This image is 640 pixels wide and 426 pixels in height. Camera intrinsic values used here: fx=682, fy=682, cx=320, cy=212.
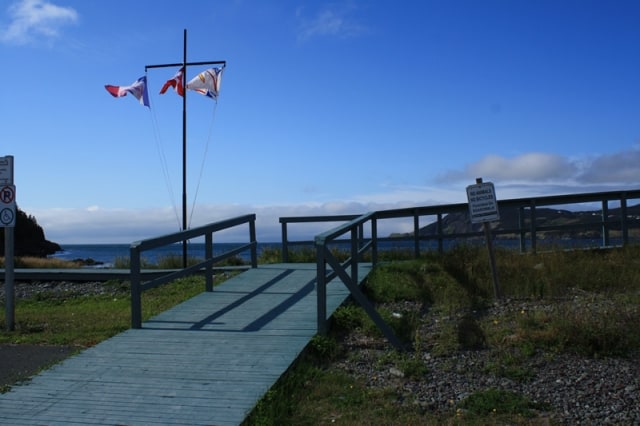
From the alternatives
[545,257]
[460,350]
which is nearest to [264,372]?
[460,350]

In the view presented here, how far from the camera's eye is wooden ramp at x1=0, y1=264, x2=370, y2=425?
234 inches

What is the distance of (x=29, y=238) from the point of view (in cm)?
5956

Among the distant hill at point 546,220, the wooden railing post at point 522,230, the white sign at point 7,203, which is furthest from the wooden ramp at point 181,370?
the wooden railing post at point 522,230

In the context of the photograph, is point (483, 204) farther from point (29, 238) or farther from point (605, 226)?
point (29, 238)

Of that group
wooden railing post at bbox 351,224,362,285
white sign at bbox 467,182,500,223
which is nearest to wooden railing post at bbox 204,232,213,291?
wooden railing post at bbox 351,224,362,285

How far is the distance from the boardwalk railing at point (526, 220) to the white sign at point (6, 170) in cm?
608

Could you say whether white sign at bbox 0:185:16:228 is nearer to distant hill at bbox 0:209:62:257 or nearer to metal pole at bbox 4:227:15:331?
metal pole at bbox 4:227:15:331

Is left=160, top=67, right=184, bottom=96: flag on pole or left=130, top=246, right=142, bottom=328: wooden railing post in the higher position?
left=160, top=67, right=184, bottom=96: flag on pole

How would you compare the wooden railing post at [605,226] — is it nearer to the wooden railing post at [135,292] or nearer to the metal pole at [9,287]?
the wooden railing post at [135,292]

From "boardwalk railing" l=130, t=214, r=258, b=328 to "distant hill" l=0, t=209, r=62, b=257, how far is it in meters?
45.0

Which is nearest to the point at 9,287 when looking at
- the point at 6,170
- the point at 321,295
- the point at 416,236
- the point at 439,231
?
the point at 6,170

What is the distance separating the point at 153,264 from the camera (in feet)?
59.6

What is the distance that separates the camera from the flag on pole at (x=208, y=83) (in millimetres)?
19109

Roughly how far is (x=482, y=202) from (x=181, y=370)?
19.9ft
